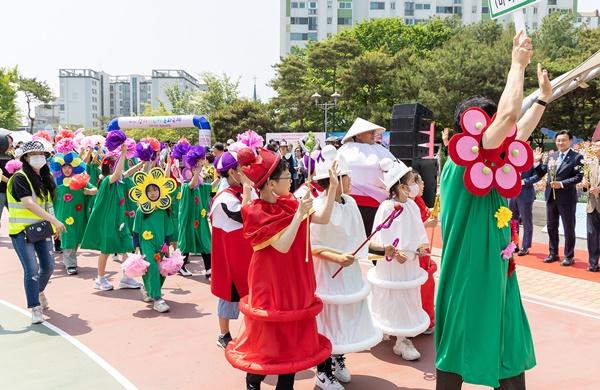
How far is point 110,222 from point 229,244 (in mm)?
3457

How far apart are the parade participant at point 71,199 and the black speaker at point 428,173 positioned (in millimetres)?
6036

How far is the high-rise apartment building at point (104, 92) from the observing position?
141 meters

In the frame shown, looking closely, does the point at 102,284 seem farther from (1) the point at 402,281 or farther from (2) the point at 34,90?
(2) the point at 34,90

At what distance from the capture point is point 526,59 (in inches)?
106

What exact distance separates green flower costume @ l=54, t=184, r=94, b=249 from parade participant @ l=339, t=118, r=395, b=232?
450cm

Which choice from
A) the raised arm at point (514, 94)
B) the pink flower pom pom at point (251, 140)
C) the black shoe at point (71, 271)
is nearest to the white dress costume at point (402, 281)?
the pink flower pom pom at point (251, 140)

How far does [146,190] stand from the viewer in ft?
20.1

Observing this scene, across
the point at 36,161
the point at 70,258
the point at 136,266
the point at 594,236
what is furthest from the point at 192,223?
the point at 594,236

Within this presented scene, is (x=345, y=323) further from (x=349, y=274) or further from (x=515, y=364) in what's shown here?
(x=515, y=364)

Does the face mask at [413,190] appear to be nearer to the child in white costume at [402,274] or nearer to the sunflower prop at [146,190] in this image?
the child in white costume at [402,274]

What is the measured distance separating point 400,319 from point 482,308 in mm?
1673

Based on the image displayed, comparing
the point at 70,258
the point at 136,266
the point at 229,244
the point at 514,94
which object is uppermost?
the point at 514,94

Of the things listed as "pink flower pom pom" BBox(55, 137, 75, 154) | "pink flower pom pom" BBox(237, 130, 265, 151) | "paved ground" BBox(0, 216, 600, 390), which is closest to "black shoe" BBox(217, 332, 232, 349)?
"paved ground" BBox(0, 216, 600, 390)

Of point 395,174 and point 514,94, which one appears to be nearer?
point 514,94
